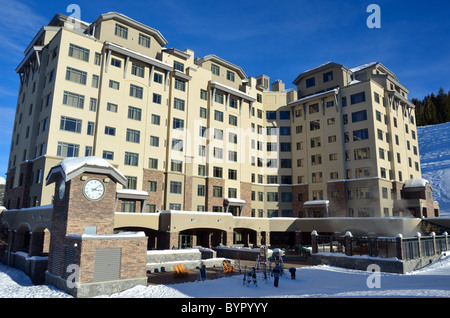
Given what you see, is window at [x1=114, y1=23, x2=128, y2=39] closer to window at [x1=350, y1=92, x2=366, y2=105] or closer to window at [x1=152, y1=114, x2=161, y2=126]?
window at [x1=152, y1=114, x2=161, y2=126]

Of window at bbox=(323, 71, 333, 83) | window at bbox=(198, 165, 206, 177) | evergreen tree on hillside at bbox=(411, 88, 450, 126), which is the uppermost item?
evergreen tree on hillside at bbox=(411, 88, 450, 126)

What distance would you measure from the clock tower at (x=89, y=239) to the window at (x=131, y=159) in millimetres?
16966

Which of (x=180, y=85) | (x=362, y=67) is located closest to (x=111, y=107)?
(x=180, y=85)

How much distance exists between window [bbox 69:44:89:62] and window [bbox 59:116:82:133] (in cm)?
803

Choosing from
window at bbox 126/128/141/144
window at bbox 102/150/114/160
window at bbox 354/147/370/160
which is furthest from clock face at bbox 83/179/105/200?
window at bbox 354/147/370/160

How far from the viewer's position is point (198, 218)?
41938 mm

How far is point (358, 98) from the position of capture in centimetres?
5147

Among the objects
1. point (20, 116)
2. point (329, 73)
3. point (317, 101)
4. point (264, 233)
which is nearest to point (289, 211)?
point (264, 233)

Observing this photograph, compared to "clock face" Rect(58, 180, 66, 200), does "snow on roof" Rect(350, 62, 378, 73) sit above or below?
above

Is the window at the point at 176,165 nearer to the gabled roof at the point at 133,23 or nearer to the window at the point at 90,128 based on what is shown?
the window at the point at 90,128

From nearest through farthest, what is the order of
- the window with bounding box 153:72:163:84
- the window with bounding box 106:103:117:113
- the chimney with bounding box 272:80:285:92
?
1. the window with bounding box 106:103:117:113
2. the window with bounding box 153:72:163:84
3. the chimney with bounding box 272:80:285:92

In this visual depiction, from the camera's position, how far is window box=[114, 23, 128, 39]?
43594mm

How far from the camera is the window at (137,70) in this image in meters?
43.8

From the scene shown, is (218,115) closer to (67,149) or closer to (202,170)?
(202,170)
